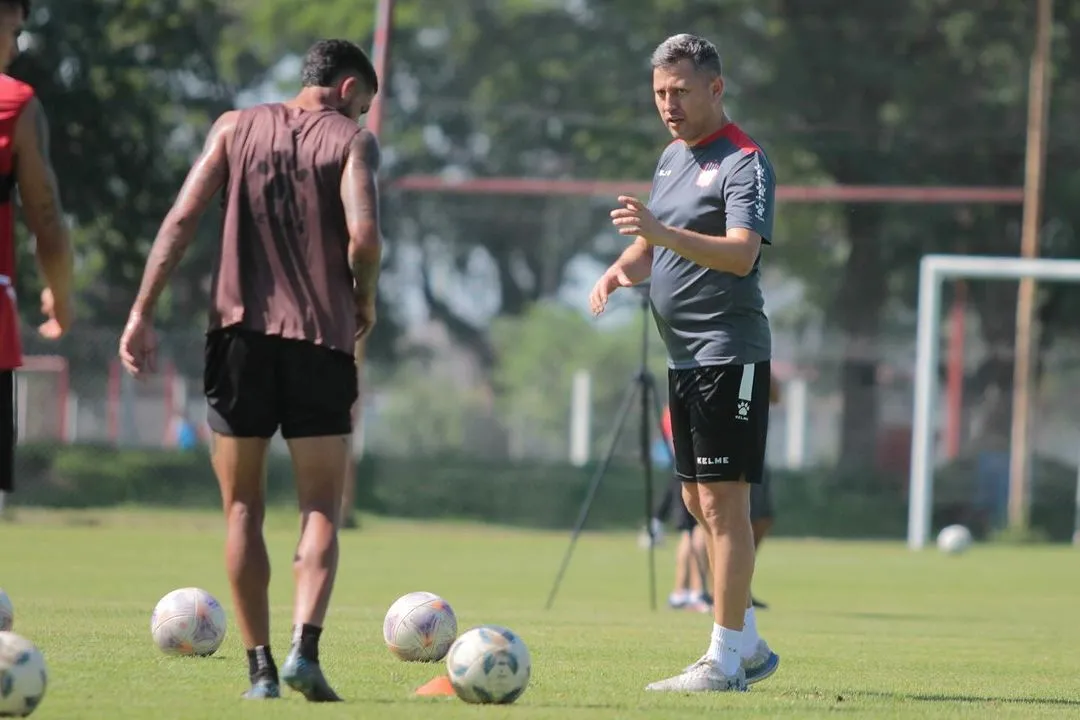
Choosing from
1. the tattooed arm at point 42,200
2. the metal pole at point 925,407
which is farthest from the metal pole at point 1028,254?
the tattooed arm at point 42,200

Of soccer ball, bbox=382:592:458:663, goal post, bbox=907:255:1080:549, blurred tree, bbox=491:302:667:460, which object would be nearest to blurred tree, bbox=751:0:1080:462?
blurred tree, bbox=491:302:667:460

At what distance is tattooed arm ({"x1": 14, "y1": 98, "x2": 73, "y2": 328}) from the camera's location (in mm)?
6129

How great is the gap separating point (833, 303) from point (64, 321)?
31.3 m

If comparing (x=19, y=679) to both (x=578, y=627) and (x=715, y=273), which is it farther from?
(x=578, y=627)

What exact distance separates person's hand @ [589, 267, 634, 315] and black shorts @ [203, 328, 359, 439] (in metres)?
1.53

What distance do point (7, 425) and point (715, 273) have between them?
2752 millimetres

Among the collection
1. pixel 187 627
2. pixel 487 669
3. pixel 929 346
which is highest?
pixel 487 669

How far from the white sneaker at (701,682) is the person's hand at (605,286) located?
1.44m

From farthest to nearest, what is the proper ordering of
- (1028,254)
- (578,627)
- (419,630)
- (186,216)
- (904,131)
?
(904,131) < (1028,254) < (578,627) < (419,630) < (186,216)

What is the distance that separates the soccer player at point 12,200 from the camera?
6.11m

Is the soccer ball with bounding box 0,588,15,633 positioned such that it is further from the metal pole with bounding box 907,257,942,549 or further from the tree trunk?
the tree trunk

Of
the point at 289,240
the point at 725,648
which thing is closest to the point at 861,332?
the point at 725,648

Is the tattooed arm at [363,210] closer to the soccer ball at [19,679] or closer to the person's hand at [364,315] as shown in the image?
the person's hand at [364,315]

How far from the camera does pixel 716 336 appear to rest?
289 inches
